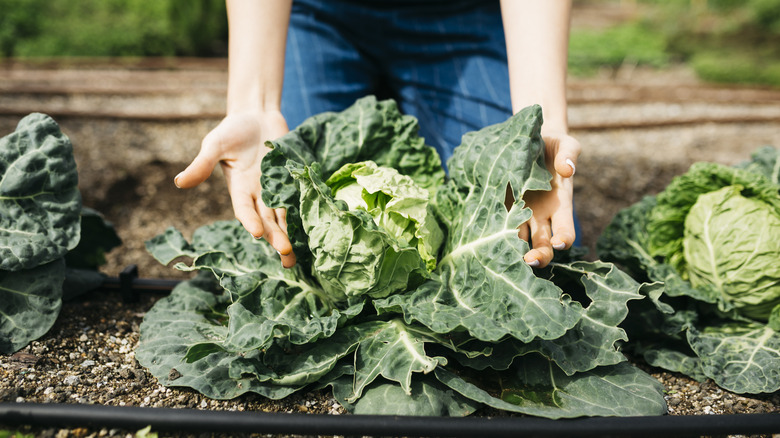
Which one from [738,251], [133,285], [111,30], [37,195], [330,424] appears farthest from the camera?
[111,30]

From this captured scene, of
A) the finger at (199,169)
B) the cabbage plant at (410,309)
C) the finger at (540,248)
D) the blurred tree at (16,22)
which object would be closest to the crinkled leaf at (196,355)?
the cabbage plant at (410,309)

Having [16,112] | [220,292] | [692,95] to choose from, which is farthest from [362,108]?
[692,95]

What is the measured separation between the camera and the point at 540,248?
7.22 ft

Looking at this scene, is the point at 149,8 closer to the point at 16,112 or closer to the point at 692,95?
the point at 16,112

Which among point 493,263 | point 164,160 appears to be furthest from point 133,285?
point 164,160

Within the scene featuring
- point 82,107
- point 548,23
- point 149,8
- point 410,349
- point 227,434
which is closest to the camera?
point 227,434

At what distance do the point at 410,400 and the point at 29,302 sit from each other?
1.70 m

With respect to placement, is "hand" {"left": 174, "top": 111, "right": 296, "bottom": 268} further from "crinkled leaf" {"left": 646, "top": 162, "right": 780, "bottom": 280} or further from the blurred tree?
the blurred tree

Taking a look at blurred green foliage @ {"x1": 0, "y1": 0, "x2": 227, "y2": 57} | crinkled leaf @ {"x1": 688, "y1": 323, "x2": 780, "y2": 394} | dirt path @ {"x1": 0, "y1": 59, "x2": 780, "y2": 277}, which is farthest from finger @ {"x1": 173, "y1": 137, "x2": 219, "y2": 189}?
blurred green foliage @ {"x1": 0, "y1": 0, "x2": 227, "y2": 57}

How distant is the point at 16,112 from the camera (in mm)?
5434

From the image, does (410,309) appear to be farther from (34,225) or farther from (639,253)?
(34,225)

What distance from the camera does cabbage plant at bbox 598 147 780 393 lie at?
2.43 meters

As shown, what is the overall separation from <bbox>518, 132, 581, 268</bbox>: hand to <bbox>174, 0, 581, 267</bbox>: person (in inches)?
8.5

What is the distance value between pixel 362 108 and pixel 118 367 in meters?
1.54
